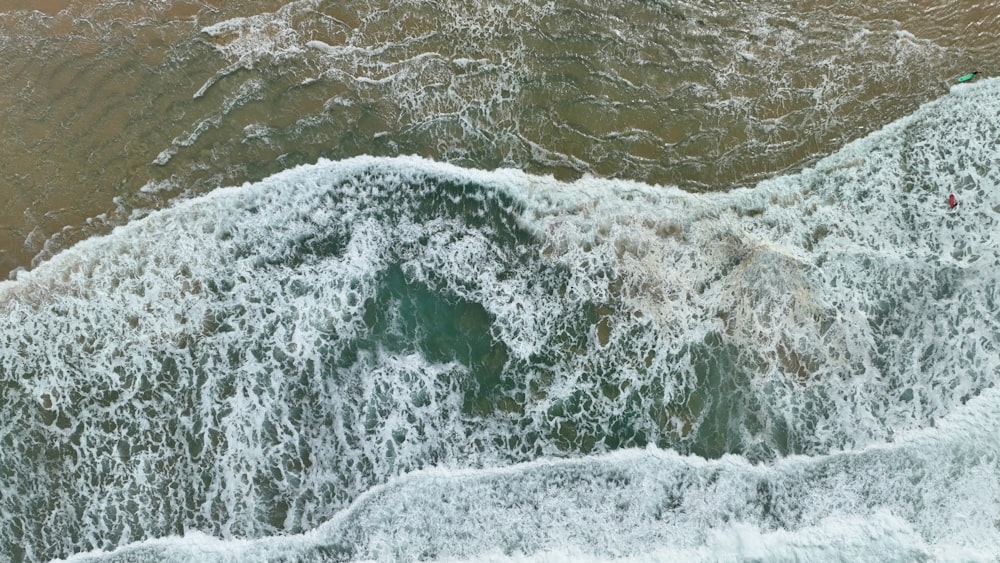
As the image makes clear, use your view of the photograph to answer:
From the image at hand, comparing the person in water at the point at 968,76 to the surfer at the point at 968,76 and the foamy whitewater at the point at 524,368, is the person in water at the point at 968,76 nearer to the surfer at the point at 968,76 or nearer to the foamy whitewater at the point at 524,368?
the surfer at the point at 968,76

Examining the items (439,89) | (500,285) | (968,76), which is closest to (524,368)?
(500,285)

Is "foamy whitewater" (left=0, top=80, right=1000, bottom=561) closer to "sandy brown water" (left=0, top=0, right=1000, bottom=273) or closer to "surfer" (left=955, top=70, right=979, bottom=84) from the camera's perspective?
"surfer" (left=955, top=70, right=979, bottom=84)

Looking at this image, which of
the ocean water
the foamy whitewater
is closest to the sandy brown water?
the ocean water

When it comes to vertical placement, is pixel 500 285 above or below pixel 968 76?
below

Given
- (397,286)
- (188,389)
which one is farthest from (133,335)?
(397,286)

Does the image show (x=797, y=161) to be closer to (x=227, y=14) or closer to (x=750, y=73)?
(x=750, y=73)

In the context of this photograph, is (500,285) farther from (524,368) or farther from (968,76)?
(968,76)
